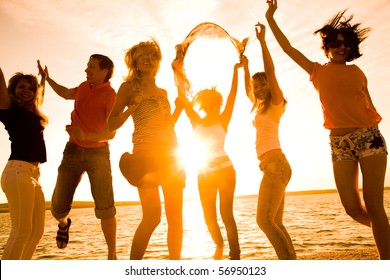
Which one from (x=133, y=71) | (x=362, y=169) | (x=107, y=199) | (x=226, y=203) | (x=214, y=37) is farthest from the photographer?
(x=214, y=37)

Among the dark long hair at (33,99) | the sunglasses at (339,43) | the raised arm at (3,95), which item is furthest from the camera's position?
the dark long hair at (33,99)

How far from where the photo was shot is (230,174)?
4.83 metres

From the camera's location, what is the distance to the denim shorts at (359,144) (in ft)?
13.1

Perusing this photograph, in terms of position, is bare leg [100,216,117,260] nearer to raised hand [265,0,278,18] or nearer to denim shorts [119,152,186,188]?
denim shorts [119,152,186,188]

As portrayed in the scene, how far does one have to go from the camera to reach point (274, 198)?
438cm

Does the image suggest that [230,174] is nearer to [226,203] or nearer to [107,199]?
[226,203]

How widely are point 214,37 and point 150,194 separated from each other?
3.07 m

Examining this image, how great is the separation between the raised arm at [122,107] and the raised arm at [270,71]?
1.53 m

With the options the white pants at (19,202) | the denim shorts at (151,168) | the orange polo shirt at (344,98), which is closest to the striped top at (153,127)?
the denim shorts at (151,168)

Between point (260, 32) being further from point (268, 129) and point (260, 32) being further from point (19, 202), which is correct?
point (19, 202)

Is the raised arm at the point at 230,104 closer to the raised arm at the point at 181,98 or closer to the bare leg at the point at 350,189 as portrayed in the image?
the raised arm at the point at 181,98
